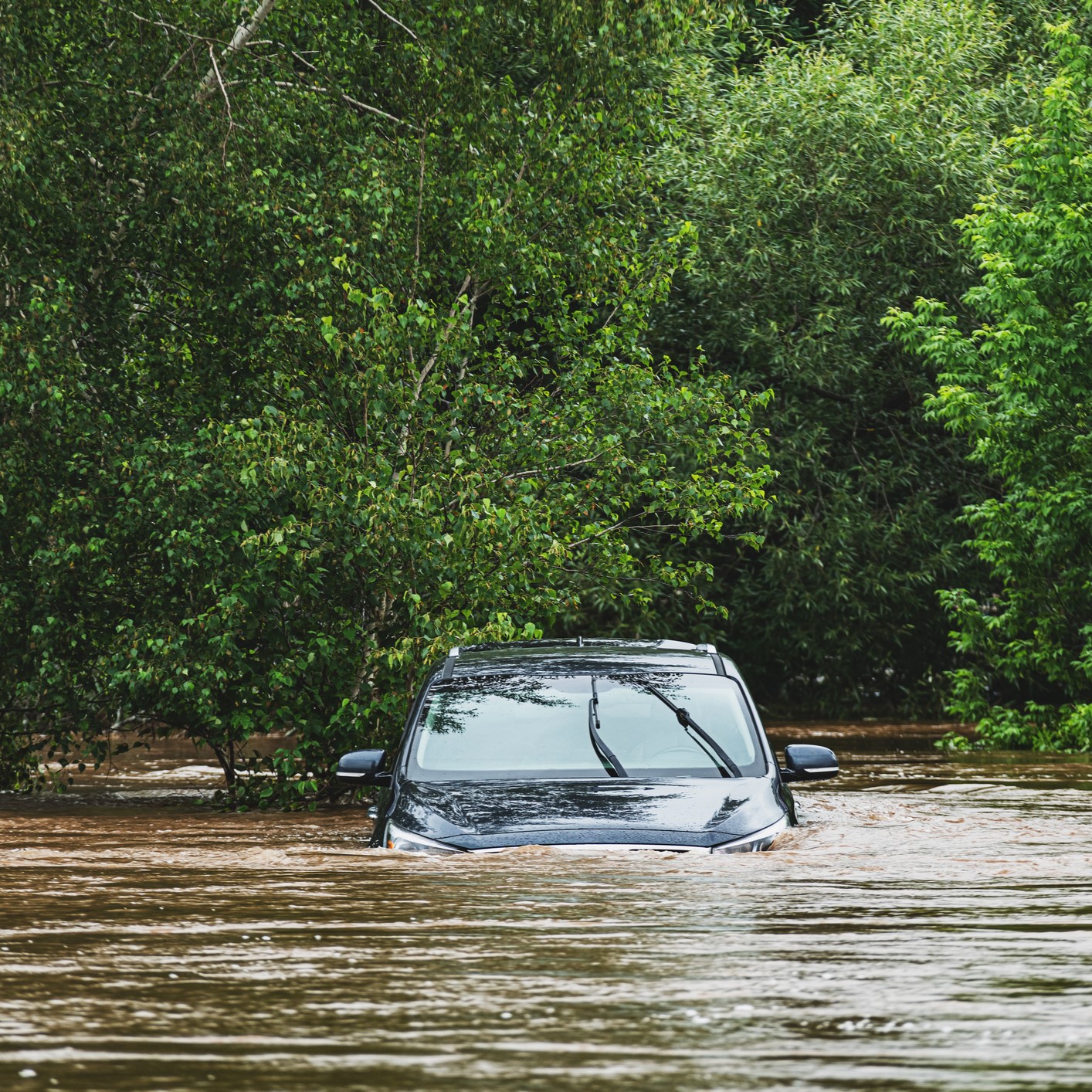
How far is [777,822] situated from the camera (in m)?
7.90

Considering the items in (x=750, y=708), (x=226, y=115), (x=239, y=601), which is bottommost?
(x=750, y=708)

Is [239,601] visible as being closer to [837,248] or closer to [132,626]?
[132,626]

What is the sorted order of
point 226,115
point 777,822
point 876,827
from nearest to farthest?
point 777,822
point 876,827
point 226,115

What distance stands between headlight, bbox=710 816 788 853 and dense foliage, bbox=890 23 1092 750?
1281 centimetres

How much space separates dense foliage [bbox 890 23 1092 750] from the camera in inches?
800

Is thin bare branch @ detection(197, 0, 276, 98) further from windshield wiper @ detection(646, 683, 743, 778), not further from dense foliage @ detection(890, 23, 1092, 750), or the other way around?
dense foliage @ detection(890, 23, 1092, 750)

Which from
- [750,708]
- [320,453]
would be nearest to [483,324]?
[320,453]

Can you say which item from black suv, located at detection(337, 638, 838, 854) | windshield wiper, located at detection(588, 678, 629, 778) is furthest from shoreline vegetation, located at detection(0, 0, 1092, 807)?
windshield wiper, located at detection(588, 678, 629, 778)

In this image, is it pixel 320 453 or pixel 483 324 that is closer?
pixel 320 453

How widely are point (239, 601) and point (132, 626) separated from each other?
98 cm

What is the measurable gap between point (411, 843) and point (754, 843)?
1.41 metres

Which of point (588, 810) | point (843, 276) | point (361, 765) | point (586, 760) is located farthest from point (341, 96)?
point (843, 276)

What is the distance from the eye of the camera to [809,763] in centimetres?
835

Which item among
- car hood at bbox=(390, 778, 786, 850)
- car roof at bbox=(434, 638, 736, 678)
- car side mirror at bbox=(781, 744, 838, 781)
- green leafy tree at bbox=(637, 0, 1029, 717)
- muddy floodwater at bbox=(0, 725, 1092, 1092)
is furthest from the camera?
green leafy tree at bbox=(637, 0, 1029, 717)
